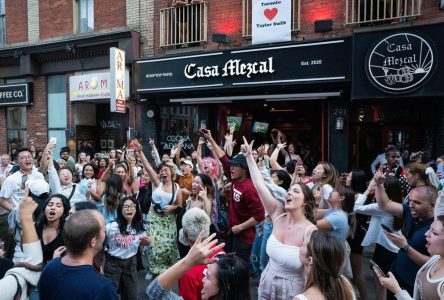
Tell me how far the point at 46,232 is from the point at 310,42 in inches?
325

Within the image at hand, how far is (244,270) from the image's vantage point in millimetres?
2604

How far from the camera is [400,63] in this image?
9.20 metres

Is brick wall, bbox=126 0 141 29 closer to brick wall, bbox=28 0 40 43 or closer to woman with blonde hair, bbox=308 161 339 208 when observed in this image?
brick wall, bbox=28 0 40 43

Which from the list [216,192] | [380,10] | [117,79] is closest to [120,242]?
[216,192]

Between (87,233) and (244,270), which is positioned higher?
(87,233)

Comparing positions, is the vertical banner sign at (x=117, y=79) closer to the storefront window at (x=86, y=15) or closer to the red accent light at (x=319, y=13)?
the storefront window at (x=86, y=15)

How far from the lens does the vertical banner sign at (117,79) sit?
12.5 metres

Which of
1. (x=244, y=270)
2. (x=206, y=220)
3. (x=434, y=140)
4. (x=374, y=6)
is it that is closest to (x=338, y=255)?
(x=244, y=270)

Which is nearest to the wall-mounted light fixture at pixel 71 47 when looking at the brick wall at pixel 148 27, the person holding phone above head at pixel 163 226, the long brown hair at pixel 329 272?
the brick wall at pixel 148 27

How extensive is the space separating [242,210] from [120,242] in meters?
1.52

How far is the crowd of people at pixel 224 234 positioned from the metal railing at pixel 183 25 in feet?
19.3

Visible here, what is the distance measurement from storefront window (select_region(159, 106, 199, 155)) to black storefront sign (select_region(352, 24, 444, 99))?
17.0 ft

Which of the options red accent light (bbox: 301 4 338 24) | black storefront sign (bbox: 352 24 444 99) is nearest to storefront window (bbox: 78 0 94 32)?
red accent light (bbox: 301 4 338 24)

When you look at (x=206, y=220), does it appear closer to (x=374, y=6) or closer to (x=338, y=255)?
(x=338, y=255)
